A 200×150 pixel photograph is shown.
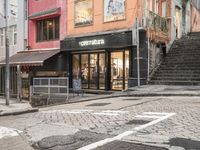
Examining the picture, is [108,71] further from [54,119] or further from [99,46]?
[54,119]

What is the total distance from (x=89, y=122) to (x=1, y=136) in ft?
7.21

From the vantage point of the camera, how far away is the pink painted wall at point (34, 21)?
25.0 meters

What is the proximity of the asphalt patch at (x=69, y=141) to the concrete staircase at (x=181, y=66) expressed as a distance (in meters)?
12.5

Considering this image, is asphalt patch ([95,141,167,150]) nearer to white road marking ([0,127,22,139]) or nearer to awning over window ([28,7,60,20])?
white road marking ([0,127,22,139])

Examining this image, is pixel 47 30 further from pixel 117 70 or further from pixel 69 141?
pixel 69 141

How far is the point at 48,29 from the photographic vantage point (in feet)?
87.5

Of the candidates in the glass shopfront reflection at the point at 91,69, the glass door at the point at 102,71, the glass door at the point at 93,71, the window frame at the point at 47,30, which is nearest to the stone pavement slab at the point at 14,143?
the glass door at the point at 102,71

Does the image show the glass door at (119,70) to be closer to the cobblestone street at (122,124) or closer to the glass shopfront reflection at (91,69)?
the glass shopfront reflection at (91,69)

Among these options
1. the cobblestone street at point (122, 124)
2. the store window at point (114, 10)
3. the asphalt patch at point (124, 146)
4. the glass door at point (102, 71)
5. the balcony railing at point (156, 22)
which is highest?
the store window at point (114, 10)

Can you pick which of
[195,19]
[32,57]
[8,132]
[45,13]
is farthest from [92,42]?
[195,19]

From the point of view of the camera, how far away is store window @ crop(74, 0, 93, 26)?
23.1m

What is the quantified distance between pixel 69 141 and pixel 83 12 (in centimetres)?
1782

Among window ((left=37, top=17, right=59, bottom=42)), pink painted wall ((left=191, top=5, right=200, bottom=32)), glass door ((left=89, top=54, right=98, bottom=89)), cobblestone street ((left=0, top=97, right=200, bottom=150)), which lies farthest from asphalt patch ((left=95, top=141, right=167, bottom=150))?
pink painted wall ((left=191, top=5, right=200, bottom=32))

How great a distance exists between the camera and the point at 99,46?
21891 mm
